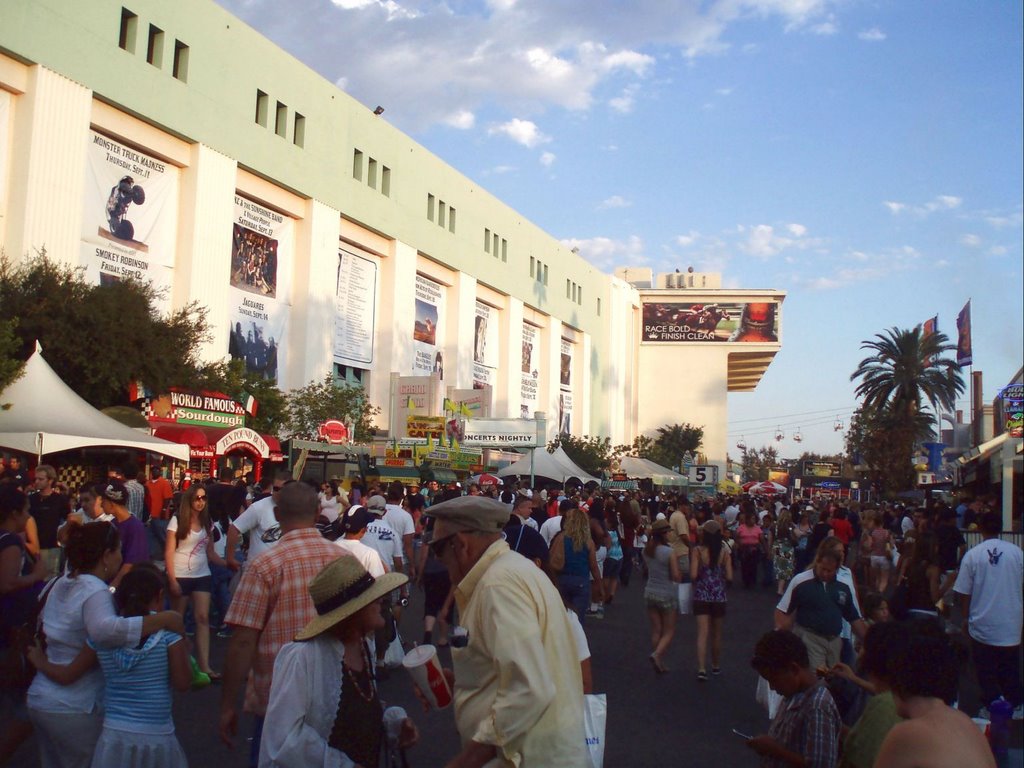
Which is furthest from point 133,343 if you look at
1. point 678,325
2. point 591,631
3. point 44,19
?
point 678,325

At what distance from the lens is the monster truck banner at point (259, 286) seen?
3772 cm

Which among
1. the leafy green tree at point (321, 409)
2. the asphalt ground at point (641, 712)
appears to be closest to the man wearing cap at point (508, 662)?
the asphalt ground at point (641, 712)

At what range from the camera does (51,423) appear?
1917 cm

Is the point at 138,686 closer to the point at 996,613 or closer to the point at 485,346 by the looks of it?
the point at 996,613

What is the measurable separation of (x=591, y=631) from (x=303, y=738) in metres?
10.5

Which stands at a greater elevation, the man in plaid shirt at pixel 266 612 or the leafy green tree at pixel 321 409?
the leafy green tree at pixel 321 409

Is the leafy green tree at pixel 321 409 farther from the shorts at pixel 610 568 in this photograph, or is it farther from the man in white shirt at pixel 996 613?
the man in white shirt at pixel 996 613

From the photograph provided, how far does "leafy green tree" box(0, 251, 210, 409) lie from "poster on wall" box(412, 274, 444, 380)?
2135 centimetres

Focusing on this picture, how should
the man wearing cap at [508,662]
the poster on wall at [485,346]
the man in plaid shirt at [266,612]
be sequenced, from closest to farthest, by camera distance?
1. the man wearing cap at [508,662]
2. the man in plaid shirt at [266,612]
3. the poster on wall at [485,346]

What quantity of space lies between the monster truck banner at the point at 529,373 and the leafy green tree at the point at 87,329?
35034 millimetres

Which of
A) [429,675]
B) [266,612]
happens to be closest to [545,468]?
[266,612]

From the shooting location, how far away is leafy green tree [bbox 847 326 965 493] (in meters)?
44.8

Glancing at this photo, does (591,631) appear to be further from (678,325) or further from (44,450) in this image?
(678,325)

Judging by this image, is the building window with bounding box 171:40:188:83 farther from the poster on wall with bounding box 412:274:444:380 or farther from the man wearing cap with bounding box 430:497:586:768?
the man wearing cap with bounding box 430:497:586:768
